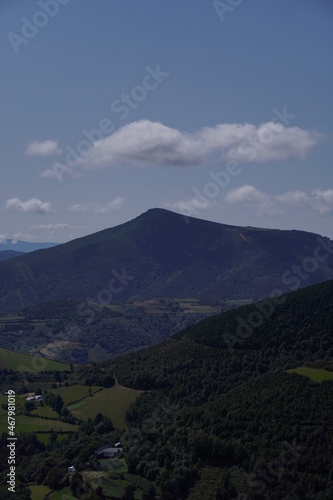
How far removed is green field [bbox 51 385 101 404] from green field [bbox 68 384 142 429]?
179 centimetres

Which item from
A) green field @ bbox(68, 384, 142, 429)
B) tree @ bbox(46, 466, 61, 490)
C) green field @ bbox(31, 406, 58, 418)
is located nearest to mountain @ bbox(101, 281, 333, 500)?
green field @ bbox(68, 384, 142, 429)

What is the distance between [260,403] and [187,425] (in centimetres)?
725

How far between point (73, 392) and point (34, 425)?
43.4 ft

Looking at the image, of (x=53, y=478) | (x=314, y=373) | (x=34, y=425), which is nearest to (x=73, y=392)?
(x=34, y=425)

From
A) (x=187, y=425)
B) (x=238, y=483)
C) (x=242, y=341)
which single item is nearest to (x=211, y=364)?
(x=242, y=341)

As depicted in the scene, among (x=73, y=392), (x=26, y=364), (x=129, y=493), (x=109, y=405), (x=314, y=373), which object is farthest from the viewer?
(x=26, y=364)

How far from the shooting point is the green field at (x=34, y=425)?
230 ft

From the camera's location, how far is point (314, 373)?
62.7m

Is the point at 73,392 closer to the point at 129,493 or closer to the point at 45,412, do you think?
the point at 45,412

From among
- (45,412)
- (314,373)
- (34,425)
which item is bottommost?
(34,425)

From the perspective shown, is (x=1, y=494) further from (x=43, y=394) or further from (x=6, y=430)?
(x=43, y=394)

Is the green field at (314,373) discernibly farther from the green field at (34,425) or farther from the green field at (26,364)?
the green field at (26,364)

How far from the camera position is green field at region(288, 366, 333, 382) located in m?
60.6

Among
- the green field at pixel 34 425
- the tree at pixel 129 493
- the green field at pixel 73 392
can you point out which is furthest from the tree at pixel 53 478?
the green field at pixel 73 392
